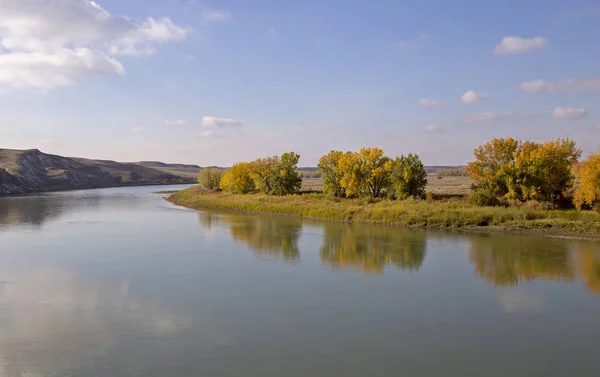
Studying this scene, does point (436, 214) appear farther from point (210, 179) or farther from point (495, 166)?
point (210, 179)

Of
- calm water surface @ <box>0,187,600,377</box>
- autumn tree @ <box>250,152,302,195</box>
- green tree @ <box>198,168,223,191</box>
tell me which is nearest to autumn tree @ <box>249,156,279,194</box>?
autumn tree @ <box>250,152,302,195</box>

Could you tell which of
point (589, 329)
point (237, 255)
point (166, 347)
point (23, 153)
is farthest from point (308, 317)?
point (23, 153)

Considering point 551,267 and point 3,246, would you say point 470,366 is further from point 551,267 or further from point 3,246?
point 3,246

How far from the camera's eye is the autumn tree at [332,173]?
40750 mm

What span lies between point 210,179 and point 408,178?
34.9 m

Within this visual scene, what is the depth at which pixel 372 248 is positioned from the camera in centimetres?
2167

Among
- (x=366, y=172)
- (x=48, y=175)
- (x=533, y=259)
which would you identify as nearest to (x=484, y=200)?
(x=366, y=172)

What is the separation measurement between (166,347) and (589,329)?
31.9 feet

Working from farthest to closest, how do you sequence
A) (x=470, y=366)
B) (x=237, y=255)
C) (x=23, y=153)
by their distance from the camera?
1. (x=23, y=153)
2. (x=237, y=255)
3. (x=470, y=366)

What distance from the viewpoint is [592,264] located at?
17.8 m

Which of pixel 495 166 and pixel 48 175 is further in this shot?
pixel 48 175

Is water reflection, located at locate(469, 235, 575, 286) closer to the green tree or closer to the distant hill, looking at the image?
the green tree

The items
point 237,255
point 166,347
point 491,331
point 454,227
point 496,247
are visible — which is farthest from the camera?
point 454,227

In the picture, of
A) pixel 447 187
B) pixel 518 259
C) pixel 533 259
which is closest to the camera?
pixel 533 259
